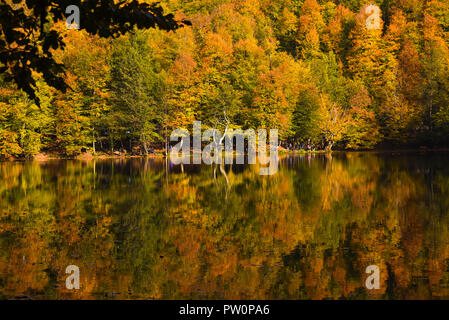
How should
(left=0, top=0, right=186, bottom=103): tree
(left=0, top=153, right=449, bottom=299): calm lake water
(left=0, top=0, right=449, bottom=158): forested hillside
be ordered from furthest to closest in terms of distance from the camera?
1. (left=0, top=0, right=449, bottom=158): forested hillside
2. (left=0, top=153, right=449, bottom=299): calm lake water
3. (left=0, top=0, right=186, bottom=103): tree

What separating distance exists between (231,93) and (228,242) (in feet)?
164

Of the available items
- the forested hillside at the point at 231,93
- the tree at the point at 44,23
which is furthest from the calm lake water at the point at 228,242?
the forested hillside at the point at 231,93

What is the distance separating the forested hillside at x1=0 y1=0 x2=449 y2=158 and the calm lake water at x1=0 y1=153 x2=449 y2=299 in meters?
35.9

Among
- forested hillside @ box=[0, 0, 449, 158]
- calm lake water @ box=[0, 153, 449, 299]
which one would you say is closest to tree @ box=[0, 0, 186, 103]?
calm lake water @ box=[0, 153, 449, 299]

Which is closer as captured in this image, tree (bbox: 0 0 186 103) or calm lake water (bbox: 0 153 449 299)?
tree (bbox: 0 0 186 103)


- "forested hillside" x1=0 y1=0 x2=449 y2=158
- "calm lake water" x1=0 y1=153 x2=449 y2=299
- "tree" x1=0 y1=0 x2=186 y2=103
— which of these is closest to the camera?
"tree" x1=0 y1=0 x2=186 y2=103

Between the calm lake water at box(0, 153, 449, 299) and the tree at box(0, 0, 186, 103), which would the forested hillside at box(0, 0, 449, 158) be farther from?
the tree at box(0, 0, 186, 103)

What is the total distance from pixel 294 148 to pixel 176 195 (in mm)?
50357

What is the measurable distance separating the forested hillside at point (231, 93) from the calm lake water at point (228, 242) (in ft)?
118

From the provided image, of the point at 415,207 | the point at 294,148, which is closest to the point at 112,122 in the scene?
the point at 294,148

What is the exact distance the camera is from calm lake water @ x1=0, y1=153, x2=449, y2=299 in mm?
8398

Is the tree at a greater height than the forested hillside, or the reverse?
the forested hillside

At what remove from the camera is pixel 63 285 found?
339 inches
